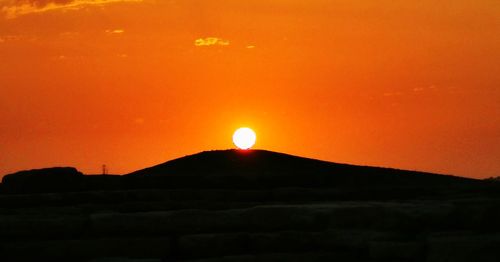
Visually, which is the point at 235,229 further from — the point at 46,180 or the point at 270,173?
the point at 46,180

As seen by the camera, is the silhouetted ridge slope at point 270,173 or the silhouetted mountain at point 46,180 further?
the silhouetted mountain at point 46,180

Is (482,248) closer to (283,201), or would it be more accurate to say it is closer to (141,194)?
(283,201)

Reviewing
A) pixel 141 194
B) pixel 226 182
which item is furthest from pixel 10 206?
pixel 226 182

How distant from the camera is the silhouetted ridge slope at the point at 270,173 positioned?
57.0 ft

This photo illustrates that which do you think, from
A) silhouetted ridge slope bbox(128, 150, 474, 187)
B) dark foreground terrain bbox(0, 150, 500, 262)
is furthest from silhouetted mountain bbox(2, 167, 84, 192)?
dark foreground terrain bbox(0, 150, 500, 262)

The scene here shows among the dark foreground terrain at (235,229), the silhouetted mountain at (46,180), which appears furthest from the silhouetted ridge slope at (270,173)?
the dark foreground terrain at (235,229)

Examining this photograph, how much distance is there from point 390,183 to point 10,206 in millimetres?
7465

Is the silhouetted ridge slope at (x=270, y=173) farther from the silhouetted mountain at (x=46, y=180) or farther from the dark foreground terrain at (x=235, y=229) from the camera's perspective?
the dark foreground terrain at (x=235, y=229)

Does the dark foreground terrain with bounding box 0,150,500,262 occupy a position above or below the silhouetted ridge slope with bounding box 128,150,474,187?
below

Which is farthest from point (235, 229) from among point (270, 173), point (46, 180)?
point (46, 180)

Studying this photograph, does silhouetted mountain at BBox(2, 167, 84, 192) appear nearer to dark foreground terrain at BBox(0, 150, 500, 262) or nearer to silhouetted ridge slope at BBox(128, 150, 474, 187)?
silhouetted ridge slope at BBox(128, 150, 474, 187)

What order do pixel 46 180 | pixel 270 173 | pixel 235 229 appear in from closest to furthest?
pixel 235 229, pixel 46 180, pixel 270 173

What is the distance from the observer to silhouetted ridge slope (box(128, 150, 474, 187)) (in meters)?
17.4

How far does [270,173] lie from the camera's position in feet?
59.8
